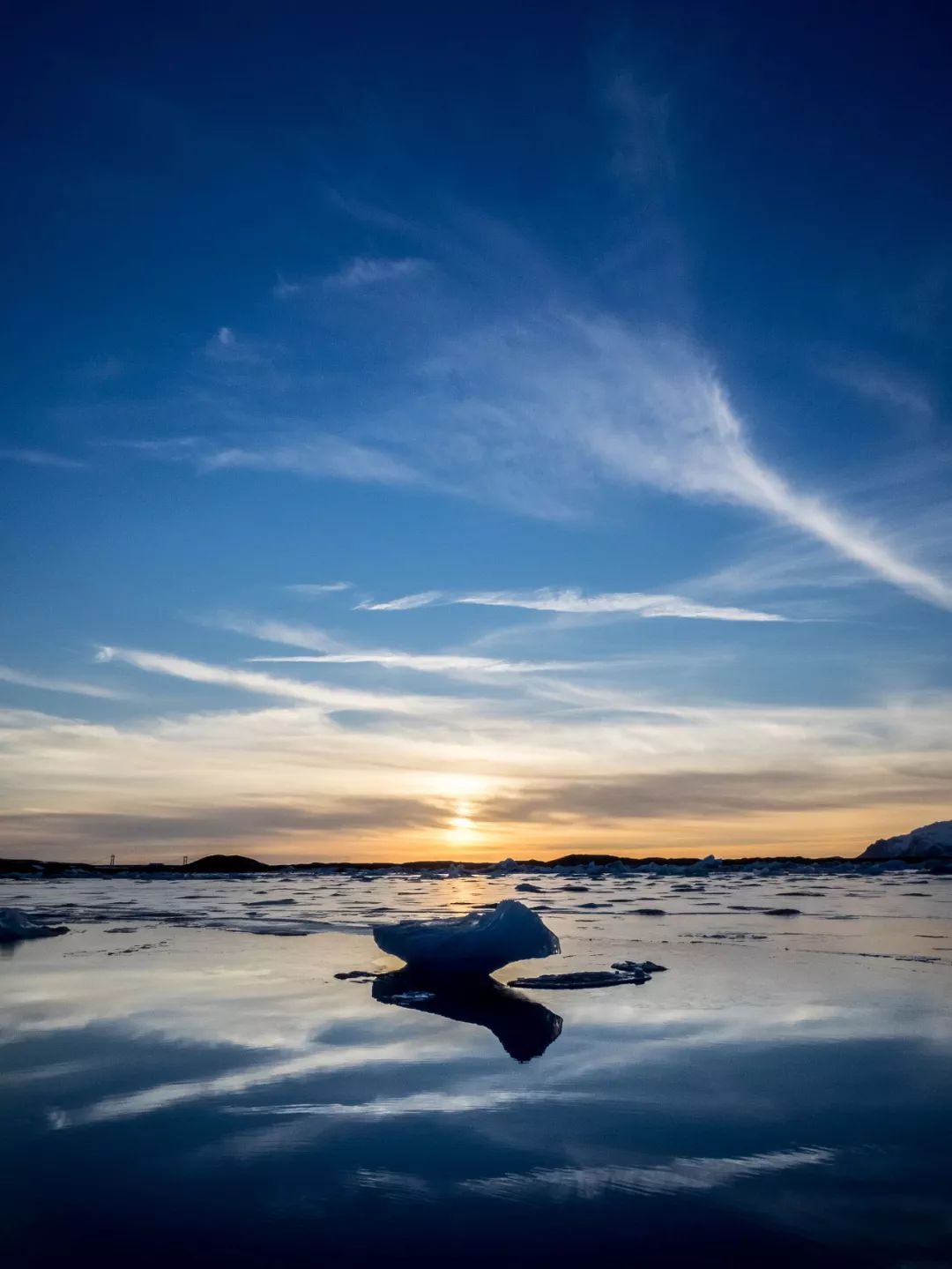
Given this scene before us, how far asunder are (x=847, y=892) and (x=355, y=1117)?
2723cm

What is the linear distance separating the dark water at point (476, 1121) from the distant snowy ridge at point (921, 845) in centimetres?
9285

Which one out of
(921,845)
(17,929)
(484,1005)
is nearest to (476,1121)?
(484,1005)

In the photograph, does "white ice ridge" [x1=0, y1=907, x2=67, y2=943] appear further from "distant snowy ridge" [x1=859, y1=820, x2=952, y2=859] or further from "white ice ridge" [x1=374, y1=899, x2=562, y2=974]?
"distant snowy ridge" [x1=859, y1=820, x2=952, y2=859]

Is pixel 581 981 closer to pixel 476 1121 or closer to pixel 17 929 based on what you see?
pixel 476 1121

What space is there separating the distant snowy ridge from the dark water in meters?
92.8

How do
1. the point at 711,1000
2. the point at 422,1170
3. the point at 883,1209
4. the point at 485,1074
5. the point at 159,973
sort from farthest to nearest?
the point at 159,973 < the point at 711,1000 < the point at 485,1074 < the point at 422,1170 < the point at 883,1209

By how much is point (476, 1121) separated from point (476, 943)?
4582mm

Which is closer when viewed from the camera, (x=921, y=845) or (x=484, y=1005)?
(x=484, y=1005)

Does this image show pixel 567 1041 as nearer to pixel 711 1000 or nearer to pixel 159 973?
pixel 711 1000

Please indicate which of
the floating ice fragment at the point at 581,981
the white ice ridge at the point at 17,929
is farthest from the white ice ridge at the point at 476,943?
the white ice ridge at the point at 17,929

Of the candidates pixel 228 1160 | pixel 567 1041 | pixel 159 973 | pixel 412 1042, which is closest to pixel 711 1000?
pixel 567 1041

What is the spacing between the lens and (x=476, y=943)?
342 inches

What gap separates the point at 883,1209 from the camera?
3188 millimetres

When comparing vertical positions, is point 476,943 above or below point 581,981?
above
